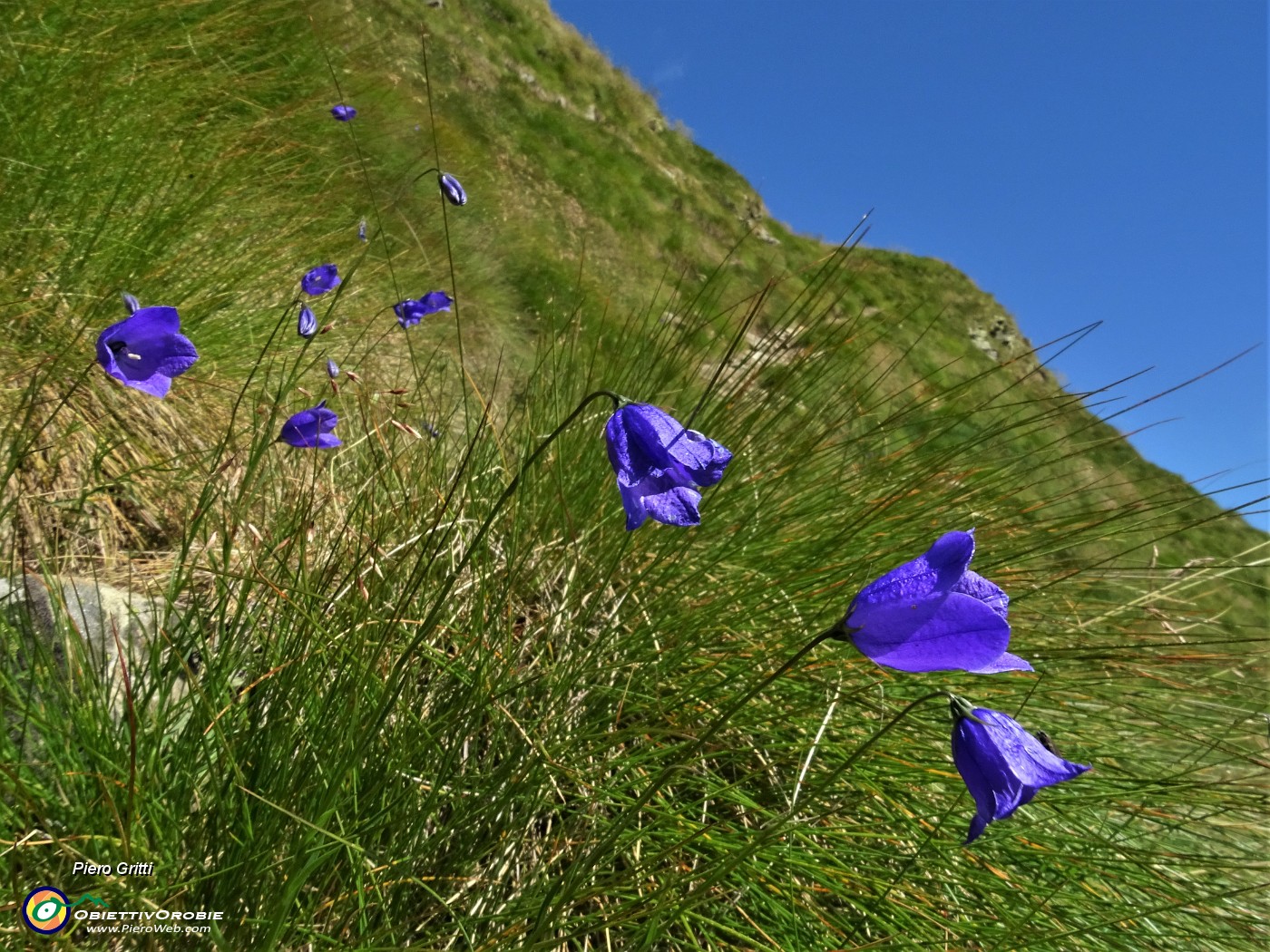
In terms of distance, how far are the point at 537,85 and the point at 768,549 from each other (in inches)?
509

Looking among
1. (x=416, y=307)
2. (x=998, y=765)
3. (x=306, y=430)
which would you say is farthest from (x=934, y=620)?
(x=416, y=307)

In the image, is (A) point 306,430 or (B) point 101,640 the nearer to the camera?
(B) point 101,640

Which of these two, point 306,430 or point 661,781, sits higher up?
point 306,430

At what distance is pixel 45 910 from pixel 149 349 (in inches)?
41.9

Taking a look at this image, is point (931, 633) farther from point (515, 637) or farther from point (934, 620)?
point (515, 637)

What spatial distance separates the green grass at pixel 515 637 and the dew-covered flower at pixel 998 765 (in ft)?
0.53

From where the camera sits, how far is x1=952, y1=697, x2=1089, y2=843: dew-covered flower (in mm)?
743

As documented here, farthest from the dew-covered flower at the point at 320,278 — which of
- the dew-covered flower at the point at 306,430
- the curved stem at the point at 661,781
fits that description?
the curved stem at the point at 661,781

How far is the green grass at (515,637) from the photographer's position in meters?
1.04

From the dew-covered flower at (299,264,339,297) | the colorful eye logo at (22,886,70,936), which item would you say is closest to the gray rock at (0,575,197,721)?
the colorful eye logo at (22,886,70,936)

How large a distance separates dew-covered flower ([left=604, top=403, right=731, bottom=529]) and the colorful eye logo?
0.90 metres

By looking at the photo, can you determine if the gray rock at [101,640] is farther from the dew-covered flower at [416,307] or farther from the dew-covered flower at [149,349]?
the dew-covered flower at [416,307]

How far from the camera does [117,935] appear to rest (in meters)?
0.94

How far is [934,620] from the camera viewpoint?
2.41 ft
